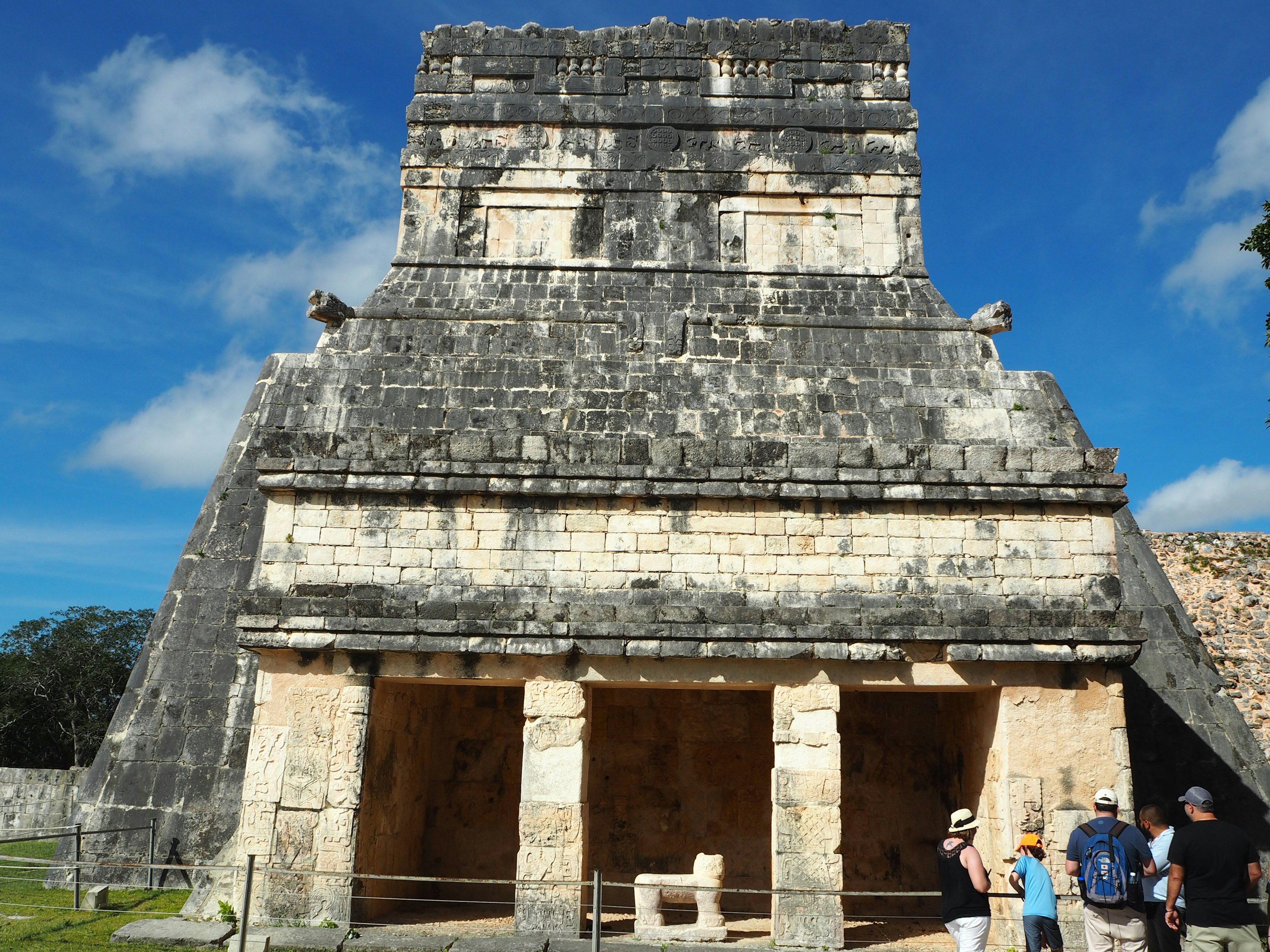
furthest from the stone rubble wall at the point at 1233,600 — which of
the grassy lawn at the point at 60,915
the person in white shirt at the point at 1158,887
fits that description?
the grassy lawn at the point at 60,915

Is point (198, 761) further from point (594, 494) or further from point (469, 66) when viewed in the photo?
point (469, 66)

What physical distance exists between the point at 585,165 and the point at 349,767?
7600mm

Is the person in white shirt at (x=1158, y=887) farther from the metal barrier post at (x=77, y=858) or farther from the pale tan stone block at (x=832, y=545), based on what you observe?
the metal barrier post at (x=77, y=858)

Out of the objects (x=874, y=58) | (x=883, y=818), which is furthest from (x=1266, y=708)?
(x=874, y=58)

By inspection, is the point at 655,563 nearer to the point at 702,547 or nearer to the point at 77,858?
the point at 702,547

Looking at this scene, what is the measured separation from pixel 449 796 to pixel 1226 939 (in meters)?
8.62

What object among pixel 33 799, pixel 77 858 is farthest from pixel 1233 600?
pixel 33 799

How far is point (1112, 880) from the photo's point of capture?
643 cm

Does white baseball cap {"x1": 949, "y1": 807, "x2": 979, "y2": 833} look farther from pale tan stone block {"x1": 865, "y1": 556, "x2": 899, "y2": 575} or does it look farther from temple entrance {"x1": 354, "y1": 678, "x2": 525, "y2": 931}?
temple entrance {"x1": 354, "y1": 678, "x2": 525, "y2": 931}

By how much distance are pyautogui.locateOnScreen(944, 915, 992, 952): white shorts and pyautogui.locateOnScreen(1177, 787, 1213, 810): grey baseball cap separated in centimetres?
157

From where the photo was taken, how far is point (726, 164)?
11977 millimetres

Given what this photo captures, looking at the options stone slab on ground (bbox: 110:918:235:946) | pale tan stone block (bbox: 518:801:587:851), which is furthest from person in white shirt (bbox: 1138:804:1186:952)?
stone slab on ground (bbox: 110:918:235:946)

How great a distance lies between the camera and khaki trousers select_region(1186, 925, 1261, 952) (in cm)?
593

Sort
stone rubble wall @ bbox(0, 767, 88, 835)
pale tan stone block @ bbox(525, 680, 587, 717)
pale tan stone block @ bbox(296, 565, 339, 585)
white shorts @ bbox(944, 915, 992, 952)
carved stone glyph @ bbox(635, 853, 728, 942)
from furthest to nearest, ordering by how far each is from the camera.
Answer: stone rubble wall @ bbox(0, 767, 88, 835) < pale tan stone block @ bbox(296, 565, 339, 585) < pale tan stone block @ bbox(525, 680, 587, 717) < carved stone glyph @ bbox(635, 853, 728, 942) < white shorts @ bbox(944, 915, 992, 952)
